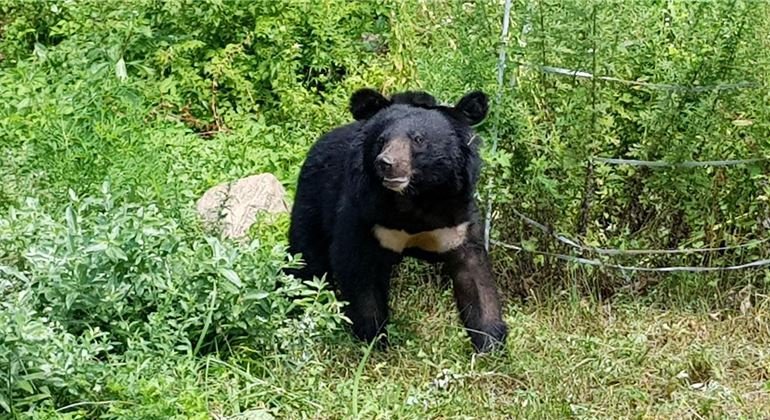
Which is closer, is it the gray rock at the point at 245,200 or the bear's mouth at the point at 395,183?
the bear's mouth at the point at 395,183

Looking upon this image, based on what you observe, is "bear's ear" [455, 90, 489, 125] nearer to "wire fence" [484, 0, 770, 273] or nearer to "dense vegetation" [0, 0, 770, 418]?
"dense vegetation" [0, 0, 770, 418]

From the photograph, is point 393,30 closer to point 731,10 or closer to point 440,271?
point 440,271

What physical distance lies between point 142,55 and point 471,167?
3.54 meters

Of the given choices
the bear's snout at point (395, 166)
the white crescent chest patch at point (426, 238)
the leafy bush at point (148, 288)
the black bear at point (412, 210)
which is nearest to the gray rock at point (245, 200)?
the black bear at point (412, 210)

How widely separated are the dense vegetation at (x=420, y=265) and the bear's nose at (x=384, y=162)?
461mm

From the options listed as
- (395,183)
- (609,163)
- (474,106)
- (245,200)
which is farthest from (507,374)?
(245,200)

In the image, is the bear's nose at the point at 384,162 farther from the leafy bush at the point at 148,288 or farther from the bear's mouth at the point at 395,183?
the leafy bush at the point at 148,288

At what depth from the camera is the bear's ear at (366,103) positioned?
5.47 m

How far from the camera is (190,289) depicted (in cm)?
495

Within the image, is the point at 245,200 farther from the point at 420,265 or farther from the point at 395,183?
the point at 395,183

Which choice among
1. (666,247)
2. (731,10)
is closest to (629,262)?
(666,247)

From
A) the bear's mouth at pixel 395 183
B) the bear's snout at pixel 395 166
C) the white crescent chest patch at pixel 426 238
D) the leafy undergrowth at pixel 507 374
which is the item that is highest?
the bear's snout at pixel 395 166

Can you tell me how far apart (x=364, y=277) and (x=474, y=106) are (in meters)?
0.75

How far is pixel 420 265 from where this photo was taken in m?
6.18
